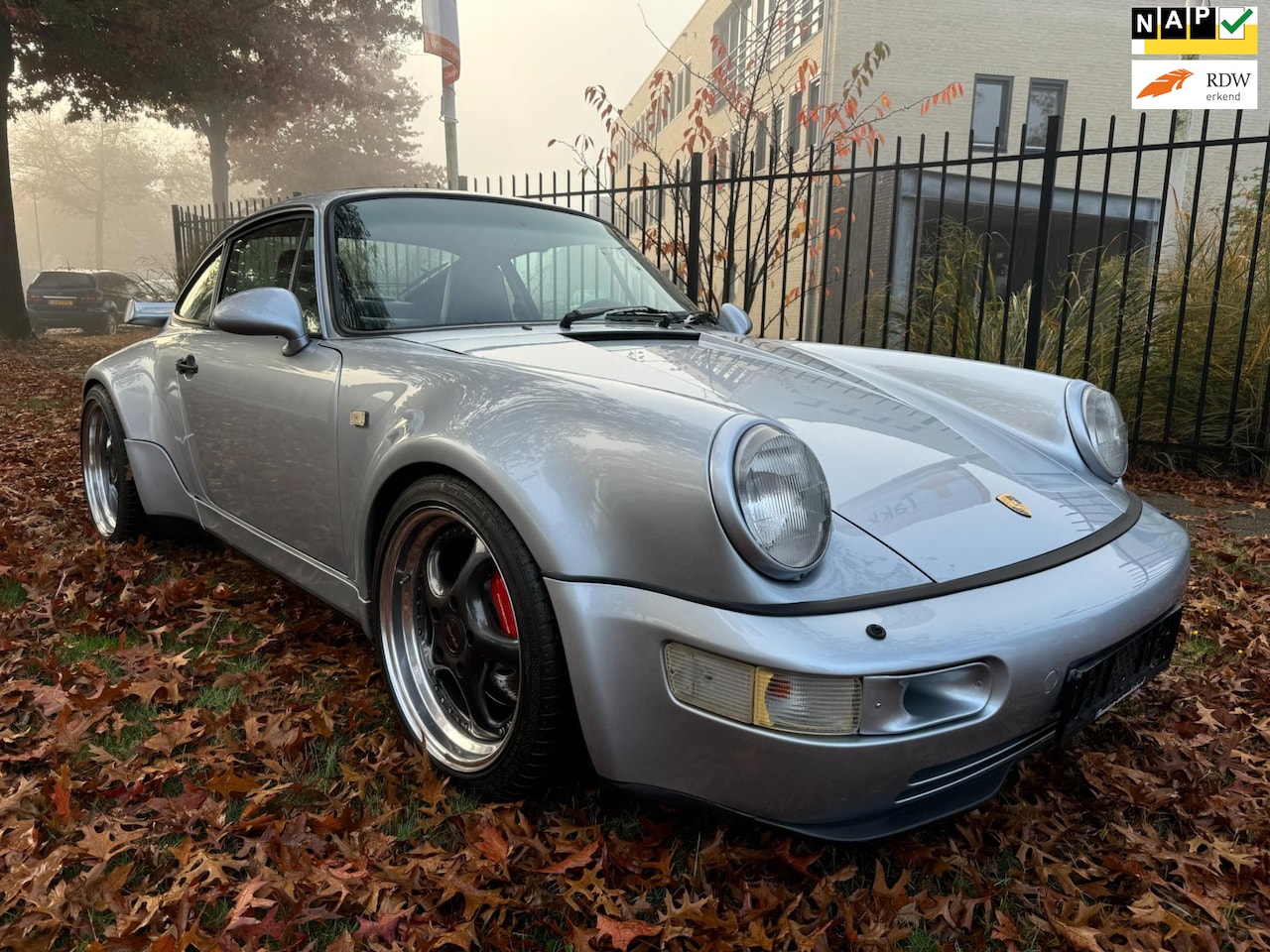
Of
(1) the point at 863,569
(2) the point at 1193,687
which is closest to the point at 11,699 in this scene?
(1) the point at 863,569

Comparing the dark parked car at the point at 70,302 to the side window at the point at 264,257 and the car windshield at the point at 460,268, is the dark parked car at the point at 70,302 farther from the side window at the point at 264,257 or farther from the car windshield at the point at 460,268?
the car windshield at the point at 460,268

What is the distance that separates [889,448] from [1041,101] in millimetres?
20240

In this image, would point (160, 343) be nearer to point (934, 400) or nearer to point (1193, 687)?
point (934, 400)

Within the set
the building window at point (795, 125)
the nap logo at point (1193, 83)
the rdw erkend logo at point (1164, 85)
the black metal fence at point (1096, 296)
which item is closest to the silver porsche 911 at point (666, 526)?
the black metal fence at point (1096, 296)

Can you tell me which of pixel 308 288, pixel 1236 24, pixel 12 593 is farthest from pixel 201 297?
pixel 1236 24

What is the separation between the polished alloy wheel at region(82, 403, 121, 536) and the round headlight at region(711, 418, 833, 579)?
345 cm


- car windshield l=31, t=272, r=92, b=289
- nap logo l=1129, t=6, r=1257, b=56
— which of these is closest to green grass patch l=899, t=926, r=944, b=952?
nap logo l=1129, t=6, r=1257, b=56

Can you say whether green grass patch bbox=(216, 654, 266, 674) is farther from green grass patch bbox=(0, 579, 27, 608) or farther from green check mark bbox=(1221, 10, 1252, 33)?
green check mark bbox=(1221, 10, 1252, 33)

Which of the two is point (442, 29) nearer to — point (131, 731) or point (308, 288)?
point (308, 288)

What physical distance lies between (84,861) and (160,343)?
7.76 feet

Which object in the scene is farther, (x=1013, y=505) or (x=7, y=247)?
(x=7, y=247)

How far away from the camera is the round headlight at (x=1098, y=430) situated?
7.84 feet

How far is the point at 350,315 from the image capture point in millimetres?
2684

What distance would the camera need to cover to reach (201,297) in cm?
371
